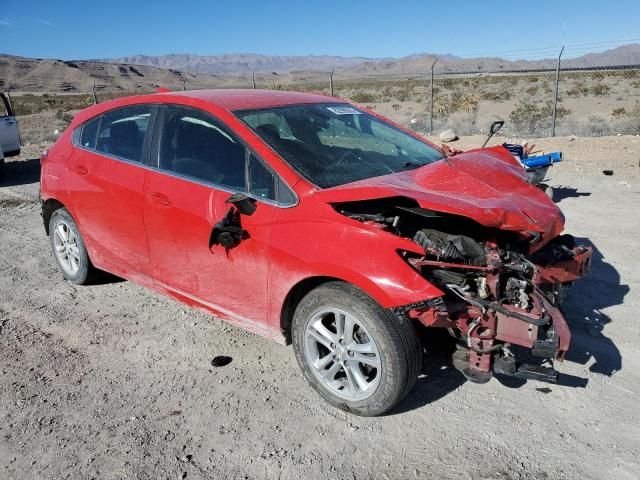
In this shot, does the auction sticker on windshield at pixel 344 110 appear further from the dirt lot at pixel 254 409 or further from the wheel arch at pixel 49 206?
the wheel arch at pixel 49 206

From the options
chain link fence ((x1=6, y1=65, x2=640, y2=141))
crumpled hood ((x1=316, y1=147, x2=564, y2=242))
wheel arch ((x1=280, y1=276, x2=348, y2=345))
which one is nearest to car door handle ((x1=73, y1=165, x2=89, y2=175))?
wheel arch ((x1=280, y1=276, x2=348, y2=345))

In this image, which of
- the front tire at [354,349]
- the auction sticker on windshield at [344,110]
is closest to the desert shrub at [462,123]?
the auction sticker on windshield at [344,110]

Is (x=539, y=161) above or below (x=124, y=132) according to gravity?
below

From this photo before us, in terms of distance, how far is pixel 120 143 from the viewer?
4316 millimetres

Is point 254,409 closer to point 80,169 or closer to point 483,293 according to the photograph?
point 483,293

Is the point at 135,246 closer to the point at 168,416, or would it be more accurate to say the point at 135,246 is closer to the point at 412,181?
the point at 168,416

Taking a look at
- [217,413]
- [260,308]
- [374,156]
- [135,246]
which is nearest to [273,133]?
[374,156]

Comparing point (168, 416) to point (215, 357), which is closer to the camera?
point (168, 416)

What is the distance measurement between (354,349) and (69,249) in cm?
332

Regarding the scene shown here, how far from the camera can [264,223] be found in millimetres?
3219

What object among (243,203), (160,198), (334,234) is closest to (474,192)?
(334,234)

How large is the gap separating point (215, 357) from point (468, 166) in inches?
87.3

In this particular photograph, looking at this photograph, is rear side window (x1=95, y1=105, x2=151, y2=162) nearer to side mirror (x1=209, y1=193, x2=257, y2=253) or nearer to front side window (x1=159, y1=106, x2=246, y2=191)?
front side window (x1=159, y1=106, x2=246, y2=191)

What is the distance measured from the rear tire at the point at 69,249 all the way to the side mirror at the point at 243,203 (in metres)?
2.25
